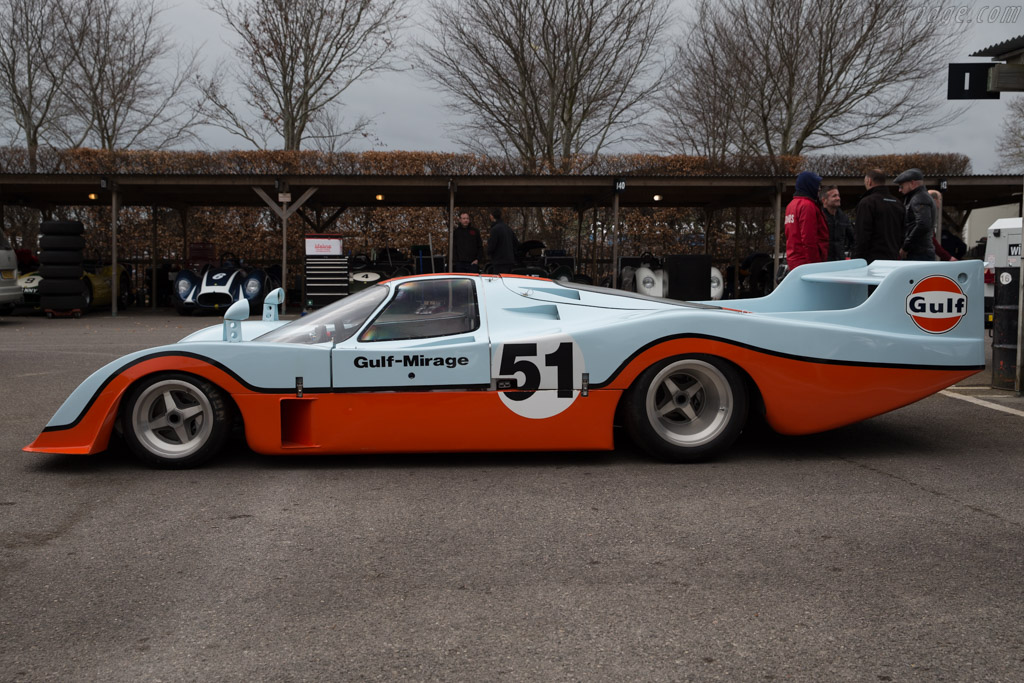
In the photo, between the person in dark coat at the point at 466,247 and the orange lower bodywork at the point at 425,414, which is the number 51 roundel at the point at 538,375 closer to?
the orange lower bodywork at the point at 425,414

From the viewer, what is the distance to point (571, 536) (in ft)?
12.6

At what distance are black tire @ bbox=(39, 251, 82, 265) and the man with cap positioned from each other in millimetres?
15629

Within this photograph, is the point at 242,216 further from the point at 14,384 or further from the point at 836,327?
the point at 836,327

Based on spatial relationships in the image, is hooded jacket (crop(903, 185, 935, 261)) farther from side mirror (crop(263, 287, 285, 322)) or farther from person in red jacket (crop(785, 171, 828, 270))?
side mirror (crop(263, 287, 285, 322))

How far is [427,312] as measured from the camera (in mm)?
5281

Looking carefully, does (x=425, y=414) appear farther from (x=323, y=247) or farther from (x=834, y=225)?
(x=323, y=247)

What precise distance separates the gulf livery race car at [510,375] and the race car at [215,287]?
1424cm

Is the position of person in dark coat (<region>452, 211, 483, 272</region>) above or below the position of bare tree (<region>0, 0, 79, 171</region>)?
below

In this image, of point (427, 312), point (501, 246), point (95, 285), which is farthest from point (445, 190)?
point (427, 312)

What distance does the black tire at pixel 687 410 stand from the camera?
512 cm

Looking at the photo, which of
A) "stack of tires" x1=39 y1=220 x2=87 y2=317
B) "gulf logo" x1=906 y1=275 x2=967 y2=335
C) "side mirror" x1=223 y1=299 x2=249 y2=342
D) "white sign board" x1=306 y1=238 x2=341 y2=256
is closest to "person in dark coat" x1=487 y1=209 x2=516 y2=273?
"white sign board" x1=306 y1=238 x2=341 y2=256

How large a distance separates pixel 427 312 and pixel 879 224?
4701 millimetres

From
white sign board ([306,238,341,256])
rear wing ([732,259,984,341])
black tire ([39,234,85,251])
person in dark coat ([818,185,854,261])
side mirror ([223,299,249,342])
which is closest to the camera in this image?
side mirror ([223,299,249,342])

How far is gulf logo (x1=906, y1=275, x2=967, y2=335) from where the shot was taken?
5.44 metres
